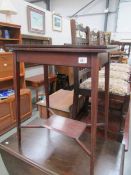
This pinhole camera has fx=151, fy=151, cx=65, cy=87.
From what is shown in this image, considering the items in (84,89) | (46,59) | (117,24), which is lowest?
(84,89)

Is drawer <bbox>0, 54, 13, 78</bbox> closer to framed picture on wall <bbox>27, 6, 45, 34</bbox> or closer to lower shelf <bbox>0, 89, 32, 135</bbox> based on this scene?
lower shelf <bbox>0, 89, 32, 135</bbox>

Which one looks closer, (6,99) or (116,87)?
(116,87)

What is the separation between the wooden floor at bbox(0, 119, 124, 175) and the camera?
99cm

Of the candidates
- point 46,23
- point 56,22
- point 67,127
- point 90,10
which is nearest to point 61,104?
point 67,127

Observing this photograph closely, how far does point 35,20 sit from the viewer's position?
3.15 m

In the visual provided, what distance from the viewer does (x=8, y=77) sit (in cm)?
226

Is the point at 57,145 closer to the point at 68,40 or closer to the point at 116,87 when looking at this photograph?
the point at 116,87

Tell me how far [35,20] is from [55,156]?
2850 mm

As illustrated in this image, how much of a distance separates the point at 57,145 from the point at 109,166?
0.42 metres

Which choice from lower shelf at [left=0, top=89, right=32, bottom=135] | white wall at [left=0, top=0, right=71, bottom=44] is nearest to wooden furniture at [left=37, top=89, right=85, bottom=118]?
lower shelf at [left=0, top=89, right=32, bottom=135]

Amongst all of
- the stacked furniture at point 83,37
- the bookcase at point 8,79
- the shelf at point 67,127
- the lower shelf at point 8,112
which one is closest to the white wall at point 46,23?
the bookcase at point 8,79

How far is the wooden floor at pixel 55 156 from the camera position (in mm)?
994

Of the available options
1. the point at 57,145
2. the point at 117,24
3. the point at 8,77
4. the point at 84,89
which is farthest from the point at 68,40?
the point at 57,145

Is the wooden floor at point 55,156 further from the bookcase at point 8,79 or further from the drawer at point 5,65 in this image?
the drawer at point 5,65
